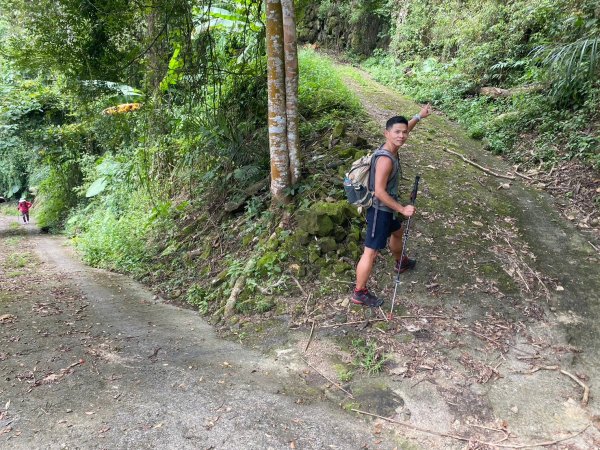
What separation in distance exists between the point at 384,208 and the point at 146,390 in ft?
9.36

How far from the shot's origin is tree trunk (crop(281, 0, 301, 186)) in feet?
18.6

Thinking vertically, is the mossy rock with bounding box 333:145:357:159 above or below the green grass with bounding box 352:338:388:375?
above

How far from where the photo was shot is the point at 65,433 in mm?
3039

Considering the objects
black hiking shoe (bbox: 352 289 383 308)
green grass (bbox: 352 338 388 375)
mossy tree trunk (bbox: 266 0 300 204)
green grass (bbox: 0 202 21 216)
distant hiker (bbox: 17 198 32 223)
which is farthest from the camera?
green grass (bbox: 0 202 21 216)

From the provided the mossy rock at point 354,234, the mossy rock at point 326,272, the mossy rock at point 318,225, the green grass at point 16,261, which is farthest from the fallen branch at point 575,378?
the green grass at point 16,261

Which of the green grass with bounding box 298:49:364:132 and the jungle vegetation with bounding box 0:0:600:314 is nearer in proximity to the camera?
the jungle vegetation with bounding box 0:0:600:314

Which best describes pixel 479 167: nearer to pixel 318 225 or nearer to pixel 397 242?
pixel 397 242

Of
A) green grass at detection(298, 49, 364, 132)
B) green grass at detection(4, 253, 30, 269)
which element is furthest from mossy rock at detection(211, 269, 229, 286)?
green grass at detection(4, 253, 30, 269)

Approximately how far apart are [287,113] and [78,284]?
16.8ft

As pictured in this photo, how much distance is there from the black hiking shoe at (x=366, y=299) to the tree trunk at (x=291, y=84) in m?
2.39

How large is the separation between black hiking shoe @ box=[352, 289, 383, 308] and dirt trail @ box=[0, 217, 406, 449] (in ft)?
3.80

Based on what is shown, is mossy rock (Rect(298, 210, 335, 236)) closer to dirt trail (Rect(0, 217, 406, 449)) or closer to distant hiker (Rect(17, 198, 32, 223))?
dirt trail (Rect(0, 217, 406, 449))

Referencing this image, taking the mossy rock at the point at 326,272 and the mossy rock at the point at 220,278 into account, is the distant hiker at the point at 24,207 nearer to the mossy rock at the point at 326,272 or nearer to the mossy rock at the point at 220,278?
the mossy rock at the point at 220,278

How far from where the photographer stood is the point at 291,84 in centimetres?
597
